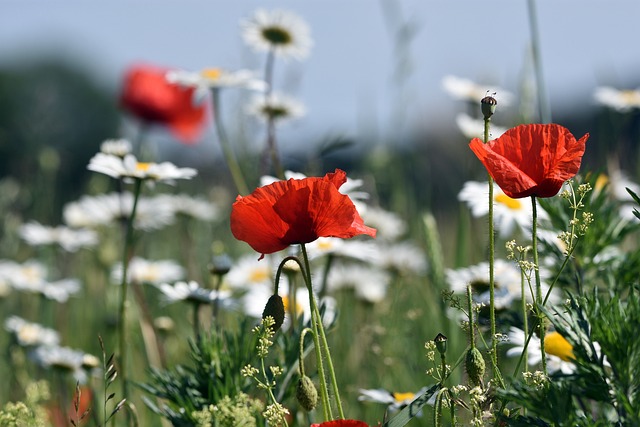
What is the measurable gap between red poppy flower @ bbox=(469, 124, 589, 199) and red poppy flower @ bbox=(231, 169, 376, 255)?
0.47 feet

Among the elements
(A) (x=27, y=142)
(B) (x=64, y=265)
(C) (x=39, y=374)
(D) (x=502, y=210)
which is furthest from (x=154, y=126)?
(D) (x=502, y=210)

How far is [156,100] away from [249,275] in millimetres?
1291

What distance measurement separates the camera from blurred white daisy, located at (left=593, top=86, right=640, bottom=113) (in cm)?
273

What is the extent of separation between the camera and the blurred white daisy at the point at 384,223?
112 inches

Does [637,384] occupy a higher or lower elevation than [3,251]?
lower

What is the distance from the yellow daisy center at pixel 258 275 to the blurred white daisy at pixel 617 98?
3.86 ft

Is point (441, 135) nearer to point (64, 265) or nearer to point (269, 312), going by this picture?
point (64, 265)

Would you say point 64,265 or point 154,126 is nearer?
point 154,126

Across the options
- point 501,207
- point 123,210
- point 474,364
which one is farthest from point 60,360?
point 474,364

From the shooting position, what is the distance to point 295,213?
3.02 ft

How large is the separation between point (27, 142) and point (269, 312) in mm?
A: 2600

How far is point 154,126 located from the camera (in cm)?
340

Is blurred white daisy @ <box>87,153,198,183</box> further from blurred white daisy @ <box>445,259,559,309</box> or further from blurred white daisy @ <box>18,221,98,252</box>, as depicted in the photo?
blurred white daisy @ <box>18,221,98,252</box>

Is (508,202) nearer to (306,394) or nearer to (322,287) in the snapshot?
(322,287)
